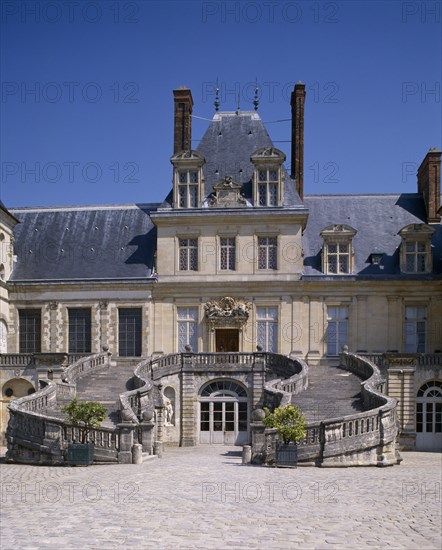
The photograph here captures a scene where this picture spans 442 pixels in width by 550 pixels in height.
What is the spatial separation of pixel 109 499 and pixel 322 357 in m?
20.0

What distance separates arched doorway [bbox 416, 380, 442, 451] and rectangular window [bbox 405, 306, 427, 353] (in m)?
2.29

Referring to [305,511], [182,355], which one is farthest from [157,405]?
[305,511]

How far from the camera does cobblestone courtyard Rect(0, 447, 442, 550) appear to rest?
1080cm

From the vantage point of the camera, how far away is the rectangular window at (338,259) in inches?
1326

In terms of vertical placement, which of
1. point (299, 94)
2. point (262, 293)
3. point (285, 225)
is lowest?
point (262, 293)

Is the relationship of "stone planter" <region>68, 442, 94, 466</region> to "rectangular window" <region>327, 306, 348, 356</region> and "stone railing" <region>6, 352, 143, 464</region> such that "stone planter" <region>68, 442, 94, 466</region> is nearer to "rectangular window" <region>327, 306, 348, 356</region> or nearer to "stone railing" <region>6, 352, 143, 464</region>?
"stone railing" <region>6, 352, 143, 464</region>

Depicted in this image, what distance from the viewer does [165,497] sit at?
47.3 feet

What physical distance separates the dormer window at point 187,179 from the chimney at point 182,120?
1.96 metres

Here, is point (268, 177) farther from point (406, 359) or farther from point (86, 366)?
point (86, 366)

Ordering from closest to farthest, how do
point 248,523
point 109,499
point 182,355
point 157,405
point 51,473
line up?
1. point 248,523
2. point 109,499
3. point 51,473
4. point 157,405
5. point 182,355

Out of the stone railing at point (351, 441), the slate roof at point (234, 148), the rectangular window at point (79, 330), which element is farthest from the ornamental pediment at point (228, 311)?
the stone railing at point (351, 441)

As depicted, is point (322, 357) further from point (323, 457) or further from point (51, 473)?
point (51, 473)

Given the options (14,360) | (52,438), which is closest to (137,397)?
(52,438)

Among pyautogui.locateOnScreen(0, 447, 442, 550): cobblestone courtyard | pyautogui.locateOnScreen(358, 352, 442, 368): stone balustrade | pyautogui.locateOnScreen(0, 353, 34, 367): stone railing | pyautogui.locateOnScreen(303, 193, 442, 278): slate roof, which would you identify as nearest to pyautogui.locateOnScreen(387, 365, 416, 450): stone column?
pyautogui.locateOnScreen(358, 352, 442, 368): stone balustrade
